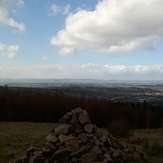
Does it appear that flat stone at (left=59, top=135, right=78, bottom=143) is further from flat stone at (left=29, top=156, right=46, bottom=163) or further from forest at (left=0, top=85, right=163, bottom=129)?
forest at (left=0, top=85, right=163, bottom=129)

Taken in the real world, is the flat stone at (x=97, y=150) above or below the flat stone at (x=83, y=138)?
below

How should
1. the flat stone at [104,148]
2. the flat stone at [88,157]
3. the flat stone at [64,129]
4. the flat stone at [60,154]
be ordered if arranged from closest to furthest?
1. the flat stone at [88,157]
2. the flat stone at [60,154]
3. the flat stone at [104,148]
4. the flat stone at [64,129]

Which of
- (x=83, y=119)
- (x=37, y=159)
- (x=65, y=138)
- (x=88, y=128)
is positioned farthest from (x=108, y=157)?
(x=37, y=159)

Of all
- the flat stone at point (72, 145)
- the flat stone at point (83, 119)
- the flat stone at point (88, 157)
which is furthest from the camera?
the flat stone at point (83, 119)

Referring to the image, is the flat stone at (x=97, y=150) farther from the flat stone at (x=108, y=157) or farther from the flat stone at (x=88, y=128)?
the flat stone at (x=88, y=128)

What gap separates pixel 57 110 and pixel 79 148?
2997cm

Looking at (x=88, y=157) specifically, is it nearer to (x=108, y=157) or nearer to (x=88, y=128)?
(x=108, y=157)

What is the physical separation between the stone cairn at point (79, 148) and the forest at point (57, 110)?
26494mm

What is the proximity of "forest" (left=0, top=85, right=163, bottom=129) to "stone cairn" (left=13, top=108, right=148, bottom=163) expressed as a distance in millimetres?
26494

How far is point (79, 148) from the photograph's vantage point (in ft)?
33.2

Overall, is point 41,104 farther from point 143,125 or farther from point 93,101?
point 143,125

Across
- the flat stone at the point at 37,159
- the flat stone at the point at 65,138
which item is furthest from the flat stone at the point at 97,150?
the flat stone at the point at 37,159

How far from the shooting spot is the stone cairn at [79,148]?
9812mm

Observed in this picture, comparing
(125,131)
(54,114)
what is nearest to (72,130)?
(125,131)
